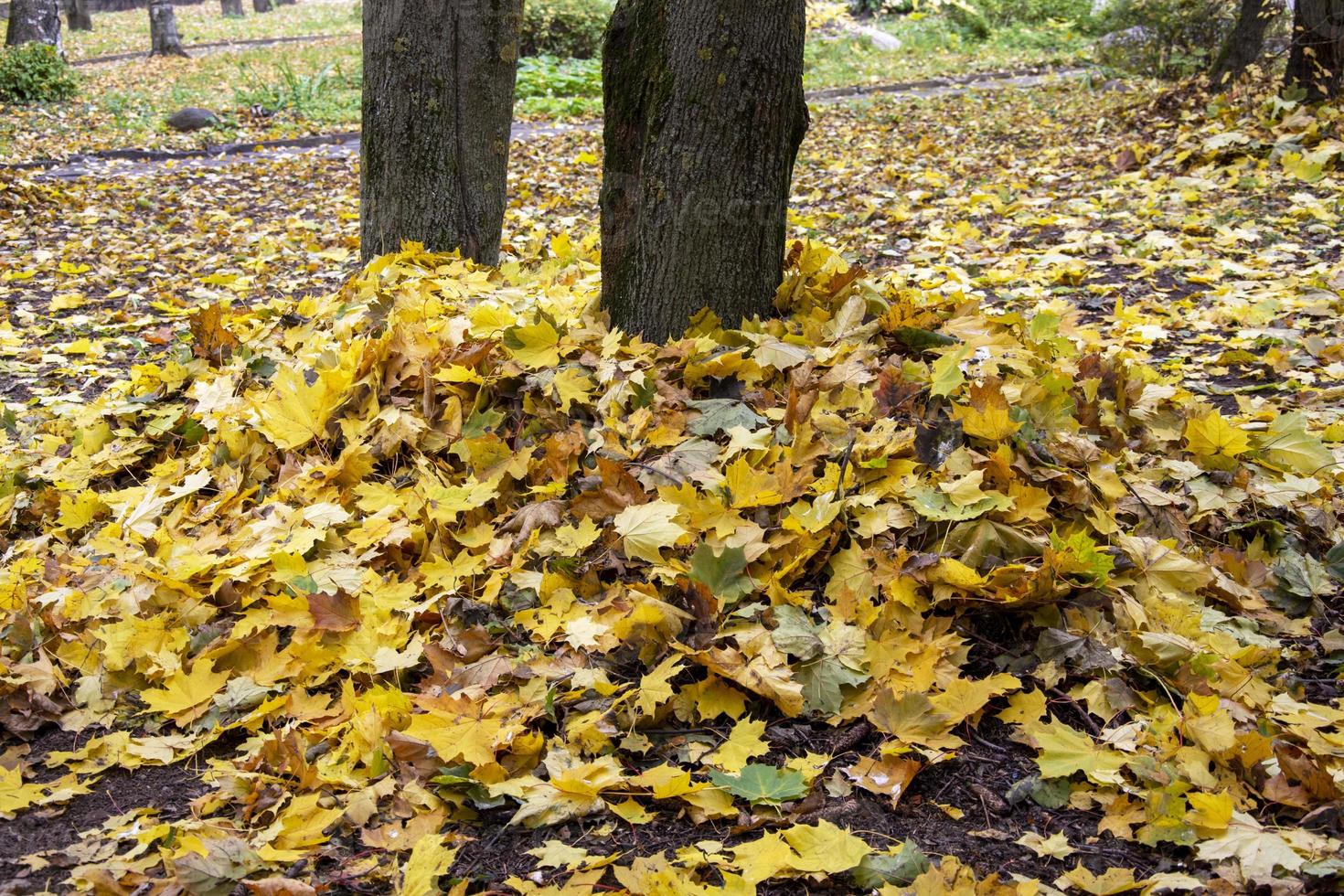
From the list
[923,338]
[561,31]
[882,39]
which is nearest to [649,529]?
[923,338]

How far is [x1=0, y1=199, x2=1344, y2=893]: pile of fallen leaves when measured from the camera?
184cm

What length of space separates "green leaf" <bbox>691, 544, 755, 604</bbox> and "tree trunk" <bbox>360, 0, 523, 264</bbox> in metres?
2.81

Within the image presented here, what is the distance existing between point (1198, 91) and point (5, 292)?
8741 millimetres

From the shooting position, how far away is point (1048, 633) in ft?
7.26

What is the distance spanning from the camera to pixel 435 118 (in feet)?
14.5

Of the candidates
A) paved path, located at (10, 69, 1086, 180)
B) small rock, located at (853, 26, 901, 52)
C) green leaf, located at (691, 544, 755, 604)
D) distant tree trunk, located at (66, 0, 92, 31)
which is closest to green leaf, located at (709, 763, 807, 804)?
green leaf, located at (691, 544, 755, 604)

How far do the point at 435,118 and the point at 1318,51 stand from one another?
251 inches

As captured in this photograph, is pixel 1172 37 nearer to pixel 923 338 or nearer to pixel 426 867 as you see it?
pixel 923 338

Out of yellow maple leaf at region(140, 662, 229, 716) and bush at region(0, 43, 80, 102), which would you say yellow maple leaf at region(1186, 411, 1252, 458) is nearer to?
yellow maple leaf at region(140, 662, 229, 716)

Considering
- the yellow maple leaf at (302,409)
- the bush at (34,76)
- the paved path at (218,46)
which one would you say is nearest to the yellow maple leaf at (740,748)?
the yellow maple leaf at (302,409)

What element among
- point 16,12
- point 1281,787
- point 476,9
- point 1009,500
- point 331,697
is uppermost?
point 16,12

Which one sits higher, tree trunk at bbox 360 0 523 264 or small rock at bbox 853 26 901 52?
small rock at bbox 853 26 901 52

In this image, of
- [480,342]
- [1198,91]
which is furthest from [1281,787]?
[1198,91]

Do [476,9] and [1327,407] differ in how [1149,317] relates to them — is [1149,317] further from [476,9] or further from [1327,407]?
[476,9]
